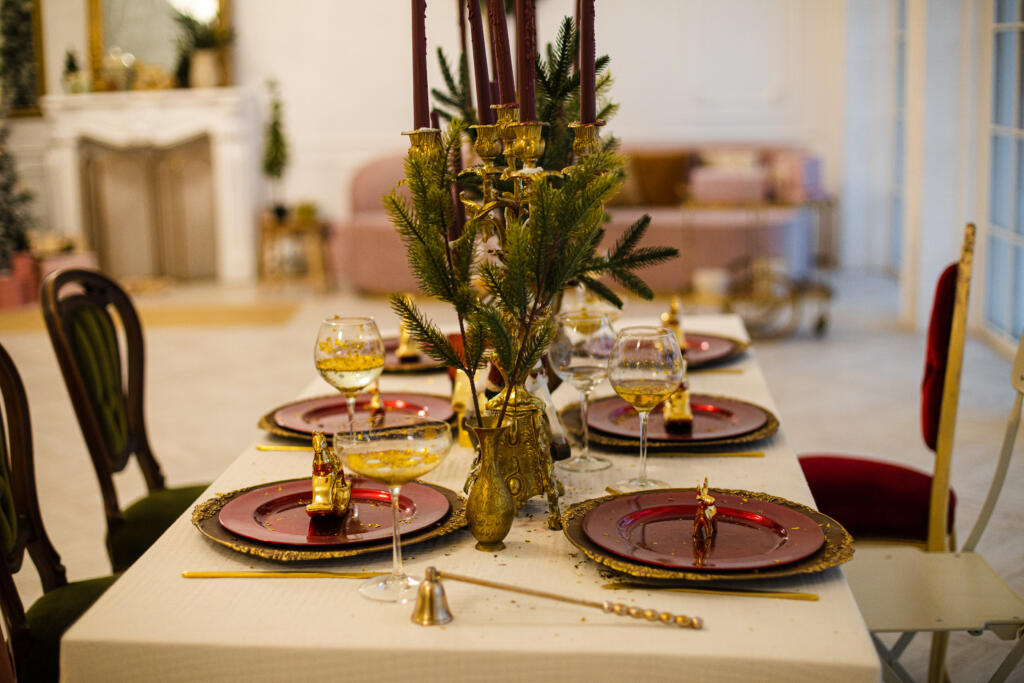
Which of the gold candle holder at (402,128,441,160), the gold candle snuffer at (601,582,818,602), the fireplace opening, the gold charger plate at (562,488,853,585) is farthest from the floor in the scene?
the fireplace opening

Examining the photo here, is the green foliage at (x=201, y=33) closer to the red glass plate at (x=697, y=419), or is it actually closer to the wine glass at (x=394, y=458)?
the red glass plate at (x=697, y=419)

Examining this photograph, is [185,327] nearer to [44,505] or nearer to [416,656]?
[44,505]

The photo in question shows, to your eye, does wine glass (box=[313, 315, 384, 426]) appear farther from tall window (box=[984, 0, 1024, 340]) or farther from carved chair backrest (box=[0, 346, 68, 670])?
tall window (box=[984, 0, 1024, 340])

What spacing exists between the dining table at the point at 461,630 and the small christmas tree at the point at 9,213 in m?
6.64

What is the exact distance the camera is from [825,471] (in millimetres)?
2238

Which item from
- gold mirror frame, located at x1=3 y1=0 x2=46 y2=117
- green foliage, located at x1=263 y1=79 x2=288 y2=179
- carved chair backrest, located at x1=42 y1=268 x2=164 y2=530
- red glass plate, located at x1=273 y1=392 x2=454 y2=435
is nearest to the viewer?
red glass plate, located at x1=273 y1=392 x2=454 y2=435

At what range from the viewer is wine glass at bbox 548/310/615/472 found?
1.67 metres

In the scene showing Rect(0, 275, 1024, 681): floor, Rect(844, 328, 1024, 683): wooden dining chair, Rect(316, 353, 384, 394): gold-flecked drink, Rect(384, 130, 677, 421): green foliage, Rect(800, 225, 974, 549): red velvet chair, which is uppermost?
Rect(384, 130, 677, 421): green foliage

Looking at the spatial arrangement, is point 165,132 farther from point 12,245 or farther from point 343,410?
point 343,410

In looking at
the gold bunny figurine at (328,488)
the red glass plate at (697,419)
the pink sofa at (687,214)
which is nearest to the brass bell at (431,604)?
the gold bunny figurine at (328,488)

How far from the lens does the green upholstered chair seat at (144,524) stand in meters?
2.12

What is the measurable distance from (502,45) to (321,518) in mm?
635

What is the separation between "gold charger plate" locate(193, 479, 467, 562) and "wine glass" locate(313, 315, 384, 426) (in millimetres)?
267

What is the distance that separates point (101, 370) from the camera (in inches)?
86.8
